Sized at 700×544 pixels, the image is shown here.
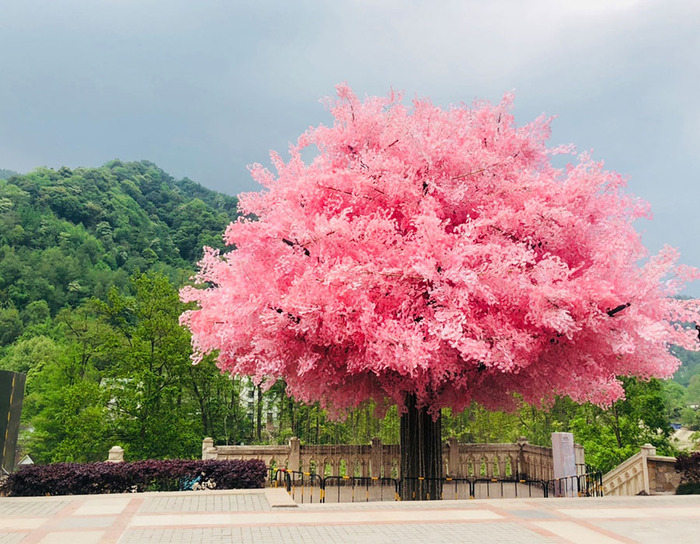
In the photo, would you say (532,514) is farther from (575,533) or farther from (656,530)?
(656,530)

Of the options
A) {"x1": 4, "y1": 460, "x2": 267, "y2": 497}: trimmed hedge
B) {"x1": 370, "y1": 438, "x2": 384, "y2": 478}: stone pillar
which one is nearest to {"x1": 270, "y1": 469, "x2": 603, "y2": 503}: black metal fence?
{"x1": 370, "y1": 438, "x2": 384, "y2": 478}: stone pillar

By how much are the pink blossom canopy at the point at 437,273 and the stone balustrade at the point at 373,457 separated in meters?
2.93

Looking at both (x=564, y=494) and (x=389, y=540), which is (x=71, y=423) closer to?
(x=564, y=494)

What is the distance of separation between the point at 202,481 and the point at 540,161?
10.3 meters

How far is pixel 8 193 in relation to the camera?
64.9m

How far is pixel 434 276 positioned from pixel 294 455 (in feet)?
25.7

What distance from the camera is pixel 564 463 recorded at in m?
13.9

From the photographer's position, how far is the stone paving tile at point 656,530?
740cm

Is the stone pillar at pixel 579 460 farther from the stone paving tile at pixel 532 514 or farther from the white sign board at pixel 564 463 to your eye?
the stone paving tile at pixel 532 514

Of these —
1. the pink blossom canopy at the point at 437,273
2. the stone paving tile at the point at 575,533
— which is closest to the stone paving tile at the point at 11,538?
the pink blossom canopy at the point at 437,273

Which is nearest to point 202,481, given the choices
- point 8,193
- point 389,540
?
point 389,540

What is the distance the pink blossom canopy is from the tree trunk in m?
0.91

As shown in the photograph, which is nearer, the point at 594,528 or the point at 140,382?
the point at 594,528

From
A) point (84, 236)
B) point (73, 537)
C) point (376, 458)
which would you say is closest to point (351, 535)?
point (73, 537)
